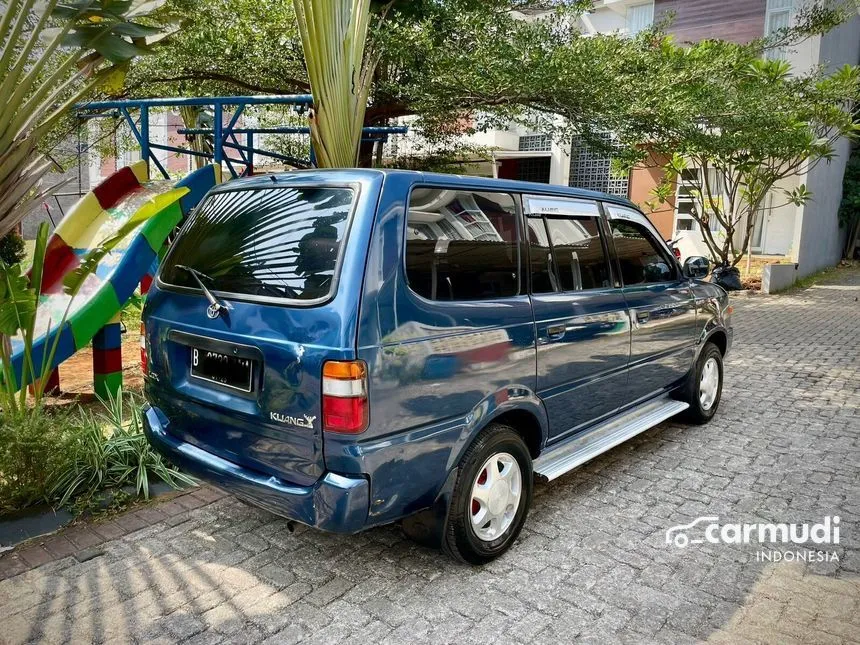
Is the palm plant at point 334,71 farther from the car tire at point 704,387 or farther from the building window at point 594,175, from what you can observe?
the building window at point 594,175

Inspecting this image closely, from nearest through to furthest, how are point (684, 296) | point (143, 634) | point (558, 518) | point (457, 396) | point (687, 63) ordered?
1. point (143, 634)
2. point (457, 396)
3. point (558, 518)
4. point (684, 296)
5. point (687, 63)

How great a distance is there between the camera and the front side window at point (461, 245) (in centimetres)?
306

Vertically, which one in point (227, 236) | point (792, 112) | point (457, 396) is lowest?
point (457, 396)

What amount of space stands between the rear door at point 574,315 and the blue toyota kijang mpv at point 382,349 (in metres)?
0.02

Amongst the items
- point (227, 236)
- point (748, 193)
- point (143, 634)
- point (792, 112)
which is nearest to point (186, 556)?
point (143, 634)

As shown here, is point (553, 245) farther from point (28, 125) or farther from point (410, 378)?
point (28, 125)

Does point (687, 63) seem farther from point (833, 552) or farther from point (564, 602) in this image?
point (564, 602)

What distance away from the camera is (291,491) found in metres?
2.84

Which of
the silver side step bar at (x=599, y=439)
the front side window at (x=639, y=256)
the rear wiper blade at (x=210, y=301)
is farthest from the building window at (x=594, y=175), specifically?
the rear wiper blade at (x=210, y=301)

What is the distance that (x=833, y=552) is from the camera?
3611 millimetres

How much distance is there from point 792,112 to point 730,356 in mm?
5236

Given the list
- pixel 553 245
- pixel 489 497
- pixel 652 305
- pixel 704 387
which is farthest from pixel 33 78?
pixel 704 387

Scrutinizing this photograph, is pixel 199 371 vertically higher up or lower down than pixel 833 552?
higher up

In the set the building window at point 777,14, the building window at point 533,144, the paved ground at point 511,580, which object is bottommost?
the paved ground at point 511,580
